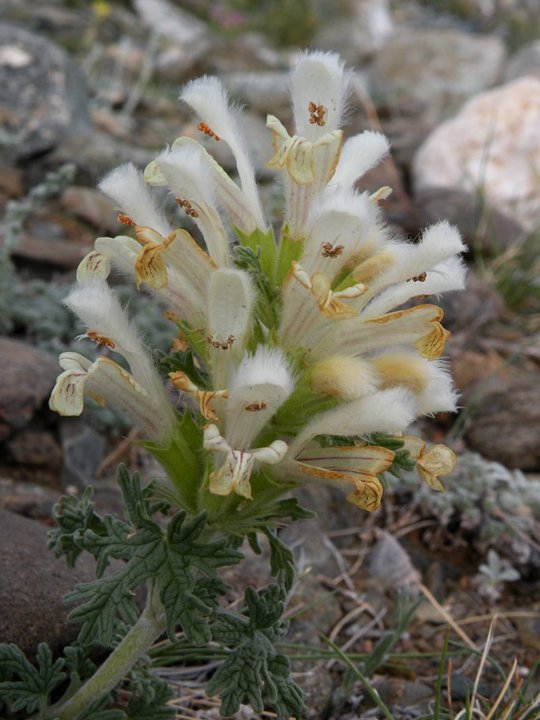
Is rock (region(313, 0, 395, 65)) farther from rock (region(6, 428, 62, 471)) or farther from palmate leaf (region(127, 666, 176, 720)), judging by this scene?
palmate leaf (region(127, 666, 176, 720))

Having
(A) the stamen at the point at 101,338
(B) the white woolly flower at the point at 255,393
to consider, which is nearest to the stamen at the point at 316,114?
(B) the white woolly flower at the point at 255,393

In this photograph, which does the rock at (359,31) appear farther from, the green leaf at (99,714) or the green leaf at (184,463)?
the green leaf at (99,714)

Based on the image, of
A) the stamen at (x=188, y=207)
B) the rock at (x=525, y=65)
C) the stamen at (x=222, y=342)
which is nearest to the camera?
the stamen at (x=222, y=342)

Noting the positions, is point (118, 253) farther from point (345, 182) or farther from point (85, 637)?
point (85, 637)

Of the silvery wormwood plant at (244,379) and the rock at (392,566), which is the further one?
the rock at (392,566)

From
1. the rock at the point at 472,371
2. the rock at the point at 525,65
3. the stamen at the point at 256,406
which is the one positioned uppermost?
the stamen at the point at 256,406

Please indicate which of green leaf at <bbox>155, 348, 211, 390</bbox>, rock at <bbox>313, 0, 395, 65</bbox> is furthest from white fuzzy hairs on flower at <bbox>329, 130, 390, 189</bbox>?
rock at <bbox>313, 0, 395, 65</bbox>
